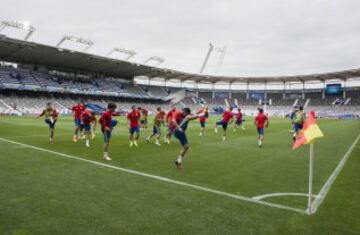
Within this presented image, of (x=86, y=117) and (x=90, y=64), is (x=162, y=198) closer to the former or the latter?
(x=86, y=117)

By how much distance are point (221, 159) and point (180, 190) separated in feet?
16.1

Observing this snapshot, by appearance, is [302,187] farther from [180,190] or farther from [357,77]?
[357,77]

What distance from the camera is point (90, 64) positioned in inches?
2832

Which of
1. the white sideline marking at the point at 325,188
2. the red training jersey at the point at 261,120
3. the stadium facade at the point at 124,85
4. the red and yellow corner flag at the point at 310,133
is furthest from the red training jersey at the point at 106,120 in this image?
the stadium facade at the point at 124,85

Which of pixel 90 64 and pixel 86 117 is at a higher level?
pixel 90 64

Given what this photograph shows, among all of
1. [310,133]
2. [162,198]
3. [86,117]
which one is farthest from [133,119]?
[310,133]

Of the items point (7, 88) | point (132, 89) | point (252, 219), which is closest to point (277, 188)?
point (252, 219)

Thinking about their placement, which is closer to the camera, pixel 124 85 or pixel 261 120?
pixel 261 120

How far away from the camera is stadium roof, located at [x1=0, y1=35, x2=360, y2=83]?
191ft

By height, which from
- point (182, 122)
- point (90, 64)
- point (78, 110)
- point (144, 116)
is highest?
point (90, 64)

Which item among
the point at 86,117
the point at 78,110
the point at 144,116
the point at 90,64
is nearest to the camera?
the point at 86,117

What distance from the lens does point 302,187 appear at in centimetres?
779

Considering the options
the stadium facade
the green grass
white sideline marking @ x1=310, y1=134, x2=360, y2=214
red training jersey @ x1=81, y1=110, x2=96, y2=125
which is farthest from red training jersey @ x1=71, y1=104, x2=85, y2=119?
the stadium facade

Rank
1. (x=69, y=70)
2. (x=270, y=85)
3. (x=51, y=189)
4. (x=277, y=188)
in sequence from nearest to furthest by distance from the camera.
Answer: (x=51, y=189) → (x=277, y=188) → (x=69, y=70) → (x=270, y=85)
